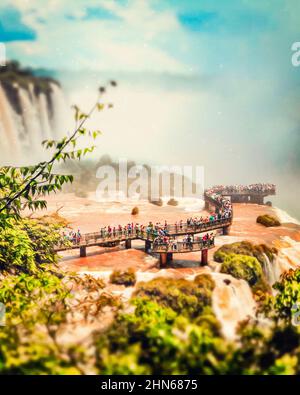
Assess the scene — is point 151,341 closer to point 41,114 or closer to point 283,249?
point 283,249

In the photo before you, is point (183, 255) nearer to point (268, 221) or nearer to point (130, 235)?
point (130, 235)

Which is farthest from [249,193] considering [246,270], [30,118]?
[30,118]

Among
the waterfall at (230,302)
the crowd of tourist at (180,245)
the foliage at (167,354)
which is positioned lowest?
the waterfall at (230,302)

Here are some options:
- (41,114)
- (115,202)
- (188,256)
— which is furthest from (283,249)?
(41,114)

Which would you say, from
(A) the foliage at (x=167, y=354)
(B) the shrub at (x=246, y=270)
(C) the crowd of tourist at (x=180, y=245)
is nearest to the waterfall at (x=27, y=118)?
(C) the crowd of tourist at (x=180, y=245)

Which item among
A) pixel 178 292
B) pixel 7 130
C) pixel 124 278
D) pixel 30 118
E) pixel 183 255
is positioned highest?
pixel 30 118

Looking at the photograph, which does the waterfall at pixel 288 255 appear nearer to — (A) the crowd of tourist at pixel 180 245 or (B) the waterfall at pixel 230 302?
(A) the crowd of tourist at pixel 180 245
